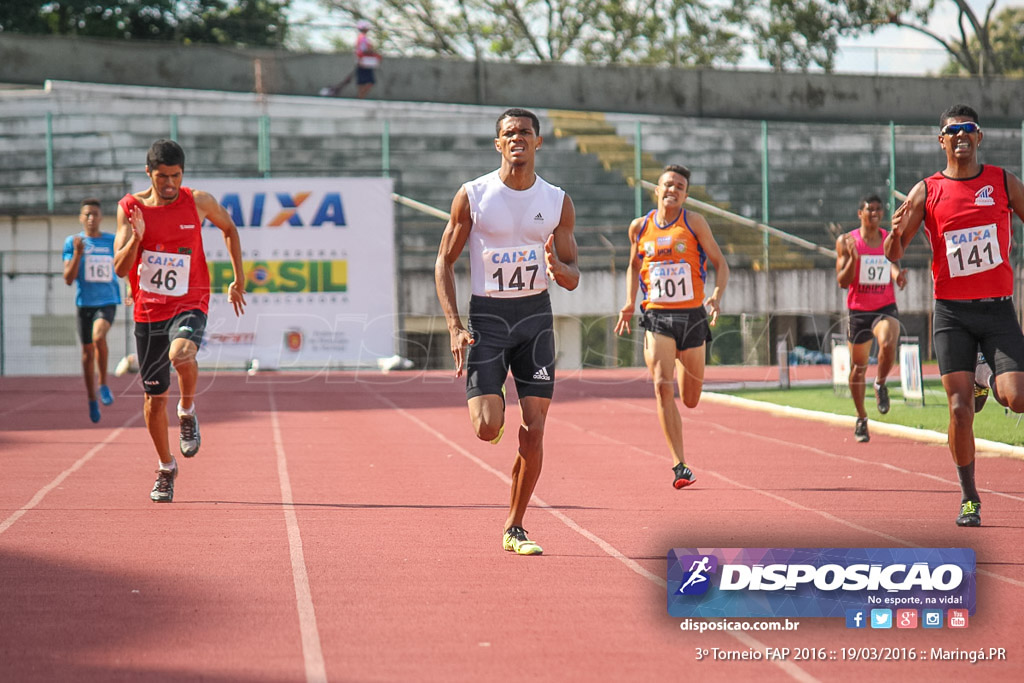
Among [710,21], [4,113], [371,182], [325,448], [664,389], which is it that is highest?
[710,21]

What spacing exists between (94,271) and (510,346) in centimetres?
881

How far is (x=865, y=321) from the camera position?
12648 millimetres

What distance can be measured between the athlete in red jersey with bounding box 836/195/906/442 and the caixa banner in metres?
7.38

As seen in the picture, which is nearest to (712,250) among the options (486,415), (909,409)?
(486,415)

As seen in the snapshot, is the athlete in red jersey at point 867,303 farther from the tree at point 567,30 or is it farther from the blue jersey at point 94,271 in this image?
the tree at point 567,30

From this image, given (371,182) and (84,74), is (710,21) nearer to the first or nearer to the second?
(84,74)

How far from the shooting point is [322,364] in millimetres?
22109

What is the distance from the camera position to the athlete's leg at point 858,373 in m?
12.3

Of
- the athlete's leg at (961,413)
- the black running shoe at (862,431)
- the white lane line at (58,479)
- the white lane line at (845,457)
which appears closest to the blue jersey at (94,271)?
the white lane line at (58,479)

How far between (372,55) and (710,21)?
56.5 ft

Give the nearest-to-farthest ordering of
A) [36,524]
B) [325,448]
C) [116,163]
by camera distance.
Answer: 1. [36,524]
2. [325,448]
3. [116,163]

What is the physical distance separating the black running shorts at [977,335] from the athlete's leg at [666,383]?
7.11 feet

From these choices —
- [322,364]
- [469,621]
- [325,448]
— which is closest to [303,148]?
[322,364]

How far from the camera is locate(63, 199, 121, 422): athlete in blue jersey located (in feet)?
45.8
